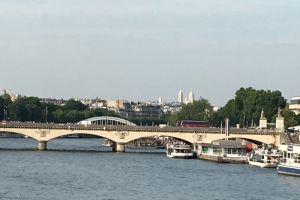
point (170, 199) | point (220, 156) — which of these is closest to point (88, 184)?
point (170, 199)

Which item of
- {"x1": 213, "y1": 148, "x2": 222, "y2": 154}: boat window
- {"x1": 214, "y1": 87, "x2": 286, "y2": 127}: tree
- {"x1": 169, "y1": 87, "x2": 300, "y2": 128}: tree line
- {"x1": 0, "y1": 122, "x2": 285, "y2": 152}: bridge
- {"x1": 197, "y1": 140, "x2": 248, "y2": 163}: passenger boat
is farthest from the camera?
{"x1": 214, "y1": 87, "x2": 286, "y2": 127}: tree

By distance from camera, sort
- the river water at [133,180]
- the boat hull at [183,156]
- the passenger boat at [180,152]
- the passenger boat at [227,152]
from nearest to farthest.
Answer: the river water at [133,180] → the passenger boat at [227,152] → the boat hull at [183,156] → the passenger boat at [180,152]

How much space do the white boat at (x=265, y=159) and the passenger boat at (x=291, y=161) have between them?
8214 mm

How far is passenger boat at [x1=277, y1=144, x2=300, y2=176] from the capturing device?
66.7m

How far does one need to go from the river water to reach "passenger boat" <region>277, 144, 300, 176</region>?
79cm

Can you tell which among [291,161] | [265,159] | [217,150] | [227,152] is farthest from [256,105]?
[291,161]

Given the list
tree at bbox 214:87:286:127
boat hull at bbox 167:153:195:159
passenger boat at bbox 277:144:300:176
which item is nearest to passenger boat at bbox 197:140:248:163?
boat hull at bbox 167:153:195:159

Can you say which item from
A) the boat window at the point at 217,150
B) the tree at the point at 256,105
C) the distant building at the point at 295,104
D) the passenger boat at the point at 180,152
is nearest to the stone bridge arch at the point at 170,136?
the passenger boat at the point at 180,152

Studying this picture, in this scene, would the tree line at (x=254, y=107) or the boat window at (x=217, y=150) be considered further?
the tree line at (x=254, y=107)

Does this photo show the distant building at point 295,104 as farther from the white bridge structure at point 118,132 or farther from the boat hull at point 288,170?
the boat hull at point 288,170

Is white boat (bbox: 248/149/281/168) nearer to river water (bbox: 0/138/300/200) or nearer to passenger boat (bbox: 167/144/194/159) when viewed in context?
river water (bbox: 0/138/300/200)

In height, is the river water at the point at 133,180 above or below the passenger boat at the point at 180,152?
below

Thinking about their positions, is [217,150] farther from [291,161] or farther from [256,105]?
[256,105]

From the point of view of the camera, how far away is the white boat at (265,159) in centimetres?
7781
